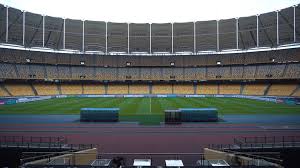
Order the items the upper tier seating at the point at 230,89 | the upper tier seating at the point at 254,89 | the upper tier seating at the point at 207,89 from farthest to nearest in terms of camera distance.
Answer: the upper tier seating at the point at 207,89, the upper tier seating at the point at 230,89, the upper tier seating at the point at 254,89

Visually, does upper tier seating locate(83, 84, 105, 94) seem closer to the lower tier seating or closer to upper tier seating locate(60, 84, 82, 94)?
the lower tier seating

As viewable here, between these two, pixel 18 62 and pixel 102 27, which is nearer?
pixel 18 62

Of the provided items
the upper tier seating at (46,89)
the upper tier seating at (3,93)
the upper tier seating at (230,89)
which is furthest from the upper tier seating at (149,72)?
the upper tier seating at (3,93)

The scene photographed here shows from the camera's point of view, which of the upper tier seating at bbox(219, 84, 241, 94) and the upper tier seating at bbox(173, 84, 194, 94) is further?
the upper tier seating at bbox(173, 84, 194, 94)

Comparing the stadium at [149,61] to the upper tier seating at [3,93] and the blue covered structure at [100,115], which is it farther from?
the blue covered structure at [100,115]

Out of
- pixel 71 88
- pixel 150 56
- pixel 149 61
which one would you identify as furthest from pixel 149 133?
pixel 150 56

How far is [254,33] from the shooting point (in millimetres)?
66125

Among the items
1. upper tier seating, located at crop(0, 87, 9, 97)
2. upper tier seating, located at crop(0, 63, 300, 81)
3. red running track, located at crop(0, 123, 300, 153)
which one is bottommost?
red running track, located at crop(0, 123, 300, 153)

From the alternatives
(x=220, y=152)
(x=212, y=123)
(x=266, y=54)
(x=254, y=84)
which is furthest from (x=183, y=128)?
(x=266, y=54)

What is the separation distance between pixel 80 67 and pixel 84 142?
186 feet

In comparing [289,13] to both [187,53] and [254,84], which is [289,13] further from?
[187,53]

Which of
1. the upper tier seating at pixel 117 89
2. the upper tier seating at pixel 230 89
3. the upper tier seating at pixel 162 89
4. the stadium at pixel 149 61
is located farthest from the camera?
the upper tier seating at pixel 162 89

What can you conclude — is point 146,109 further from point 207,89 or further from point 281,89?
point 281,89

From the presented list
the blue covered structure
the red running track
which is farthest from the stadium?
the red running track
